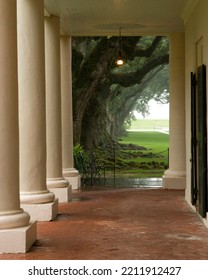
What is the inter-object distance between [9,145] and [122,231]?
12.1 ft

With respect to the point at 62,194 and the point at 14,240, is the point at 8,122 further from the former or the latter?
the point at 62,194

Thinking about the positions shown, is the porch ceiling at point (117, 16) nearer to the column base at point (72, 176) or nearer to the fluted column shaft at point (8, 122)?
the column base at point (72, 176)

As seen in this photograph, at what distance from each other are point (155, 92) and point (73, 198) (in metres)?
65.1

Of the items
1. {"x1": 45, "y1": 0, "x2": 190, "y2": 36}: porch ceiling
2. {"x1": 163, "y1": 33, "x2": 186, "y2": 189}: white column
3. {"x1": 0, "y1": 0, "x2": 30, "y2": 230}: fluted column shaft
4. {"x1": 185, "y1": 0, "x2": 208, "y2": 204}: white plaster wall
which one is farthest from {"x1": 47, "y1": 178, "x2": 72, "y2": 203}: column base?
{"x1": 0, "y1": 0, "x2": 30, "y2": 230}: fluted column shaft

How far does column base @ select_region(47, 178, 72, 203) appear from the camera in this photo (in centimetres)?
1919

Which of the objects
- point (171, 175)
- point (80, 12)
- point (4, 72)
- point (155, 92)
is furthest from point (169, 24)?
point (155, 92)

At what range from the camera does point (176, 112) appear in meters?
24.2

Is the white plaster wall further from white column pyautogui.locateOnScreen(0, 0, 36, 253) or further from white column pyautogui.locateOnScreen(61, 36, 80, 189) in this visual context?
white column pyautogui.locateOnScreen(61, 36, 80, 189)

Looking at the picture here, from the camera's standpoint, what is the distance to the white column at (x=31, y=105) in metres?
15.0

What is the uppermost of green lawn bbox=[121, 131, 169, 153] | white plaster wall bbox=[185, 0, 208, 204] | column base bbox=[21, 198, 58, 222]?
white plaster wall bbox=[185, 0, 208, 204]

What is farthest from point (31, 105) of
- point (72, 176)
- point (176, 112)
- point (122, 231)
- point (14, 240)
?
point (176, 112)

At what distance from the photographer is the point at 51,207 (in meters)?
15.5

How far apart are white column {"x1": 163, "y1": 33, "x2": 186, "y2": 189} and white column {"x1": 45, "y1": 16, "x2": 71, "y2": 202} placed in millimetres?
5312

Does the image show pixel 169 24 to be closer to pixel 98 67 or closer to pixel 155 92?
pixel 98 67
